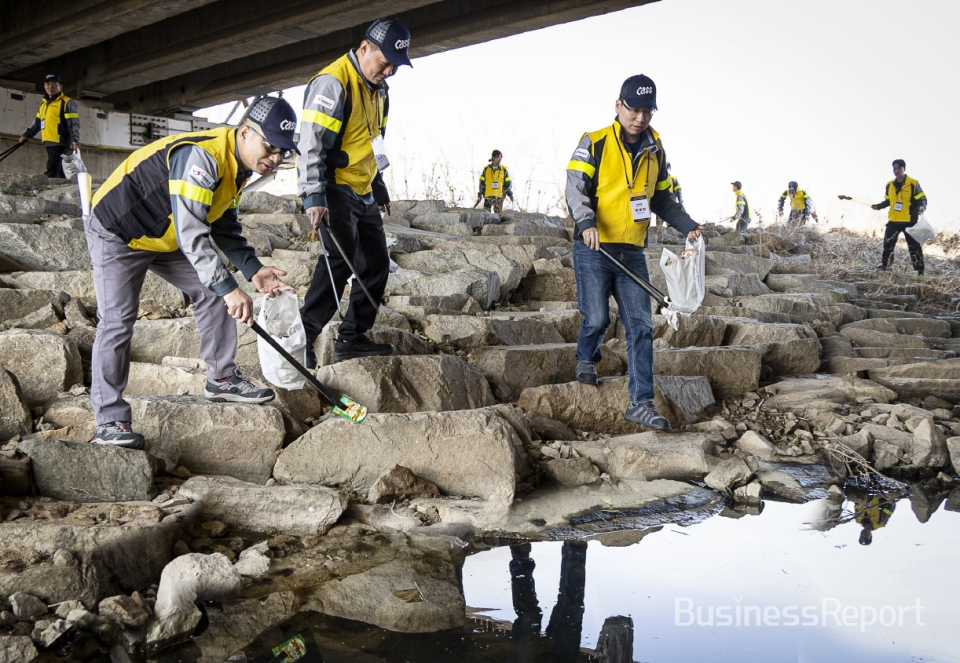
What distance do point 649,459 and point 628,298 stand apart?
0.91 metres

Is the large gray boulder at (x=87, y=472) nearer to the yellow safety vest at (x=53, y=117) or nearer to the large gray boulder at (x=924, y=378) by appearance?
the large gray boulder at (x=924, y=378)

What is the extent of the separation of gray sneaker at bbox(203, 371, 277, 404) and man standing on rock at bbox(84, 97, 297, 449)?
0.43 m

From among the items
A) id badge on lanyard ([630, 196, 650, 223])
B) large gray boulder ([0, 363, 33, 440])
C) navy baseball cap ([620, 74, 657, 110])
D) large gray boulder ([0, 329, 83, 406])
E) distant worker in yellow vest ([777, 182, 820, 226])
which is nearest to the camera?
large gray boulder ([0, 363, 33, 440])

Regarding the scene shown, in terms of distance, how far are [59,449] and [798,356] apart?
5482 millimetres

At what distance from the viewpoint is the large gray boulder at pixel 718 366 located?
5.80 meters

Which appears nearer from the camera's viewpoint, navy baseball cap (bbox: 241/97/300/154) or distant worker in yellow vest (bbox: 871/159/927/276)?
navy baseball cap (bbox: 241/97/300/154)

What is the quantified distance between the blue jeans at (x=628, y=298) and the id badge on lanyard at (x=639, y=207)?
0.60ft

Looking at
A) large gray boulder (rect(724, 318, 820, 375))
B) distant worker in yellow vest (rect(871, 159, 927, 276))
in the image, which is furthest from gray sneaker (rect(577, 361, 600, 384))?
distant worker in yellow vest (rect(871, 159, 927, 276))

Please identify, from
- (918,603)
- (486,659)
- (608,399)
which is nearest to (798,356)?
(608,399)

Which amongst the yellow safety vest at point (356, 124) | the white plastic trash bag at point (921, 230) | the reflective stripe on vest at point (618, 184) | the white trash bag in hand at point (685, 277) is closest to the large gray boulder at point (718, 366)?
the white trash bag in hand at point (685, 277)

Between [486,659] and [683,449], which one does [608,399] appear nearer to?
[683,449]

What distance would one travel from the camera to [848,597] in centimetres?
306

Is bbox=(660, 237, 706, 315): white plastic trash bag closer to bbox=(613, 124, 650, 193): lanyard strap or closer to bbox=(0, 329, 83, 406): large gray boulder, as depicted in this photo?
bbox=(613, 124, 650, 193): lanyard strap

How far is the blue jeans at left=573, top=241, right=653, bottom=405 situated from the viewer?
4508mm
